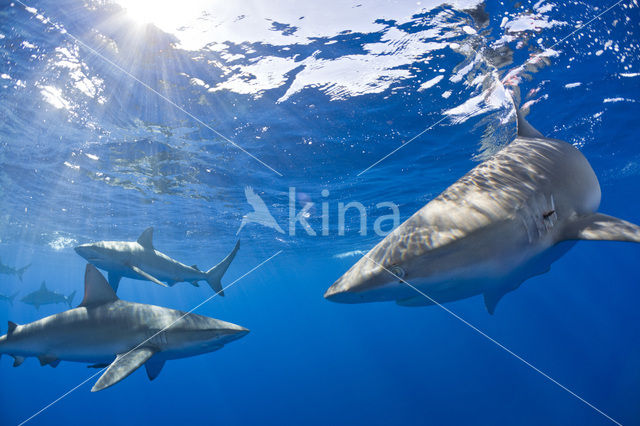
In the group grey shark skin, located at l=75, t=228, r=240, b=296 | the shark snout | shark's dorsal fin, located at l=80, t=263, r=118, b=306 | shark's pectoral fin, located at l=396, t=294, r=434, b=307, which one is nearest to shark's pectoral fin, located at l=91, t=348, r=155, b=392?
shark's dorsal fin, located at l=80, t=263, r=118, b=306

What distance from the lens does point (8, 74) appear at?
808 centimetres

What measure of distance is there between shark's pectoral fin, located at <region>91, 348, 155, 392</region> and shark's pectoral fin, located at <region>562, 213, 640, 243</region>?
4901 millimetres

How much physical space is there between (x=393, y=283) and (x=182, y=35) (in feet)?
25.3

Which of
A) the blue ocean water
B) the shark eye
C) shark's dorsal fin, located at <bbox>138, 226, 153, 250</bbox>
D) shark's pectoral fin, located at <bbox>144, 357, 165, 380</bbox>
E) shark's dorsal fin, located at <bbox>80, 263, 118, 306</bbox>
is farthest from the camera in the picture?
shark's dorsal fin, located at <bbox>138, 226, 153, 250</bbox>

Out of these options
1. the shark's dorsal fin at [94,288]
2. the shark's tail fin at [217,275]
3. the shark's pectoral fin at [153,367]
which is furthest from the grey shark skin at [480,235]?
the shark's tail fin at [217,275]

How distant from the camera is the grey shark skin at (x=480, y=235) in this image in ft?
7.58

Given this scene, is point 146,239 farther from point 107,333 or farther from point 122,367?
point 122,367

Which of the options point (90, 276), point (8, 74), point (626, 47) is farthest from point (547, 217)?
point (8, 74)

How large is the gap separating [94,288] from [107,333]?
0.82 m

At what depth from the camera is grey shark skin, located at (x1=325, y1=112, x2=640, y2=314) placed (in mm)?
2311

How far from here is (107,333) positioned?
4566 millimetres

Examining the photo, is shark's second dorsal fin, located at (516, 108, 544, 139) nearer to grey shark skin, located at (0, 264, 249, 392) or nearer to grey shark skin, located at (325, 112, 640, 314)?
grey shark skin, located at (325, 112, 640, 314)

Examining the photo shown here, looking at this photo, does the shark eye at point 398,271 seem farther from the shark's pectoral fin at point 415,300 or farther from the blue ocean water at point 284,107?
the blue ocean water at point 284,107

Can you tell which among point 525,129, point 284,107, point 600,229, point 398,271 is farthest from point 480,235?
point 284,107
